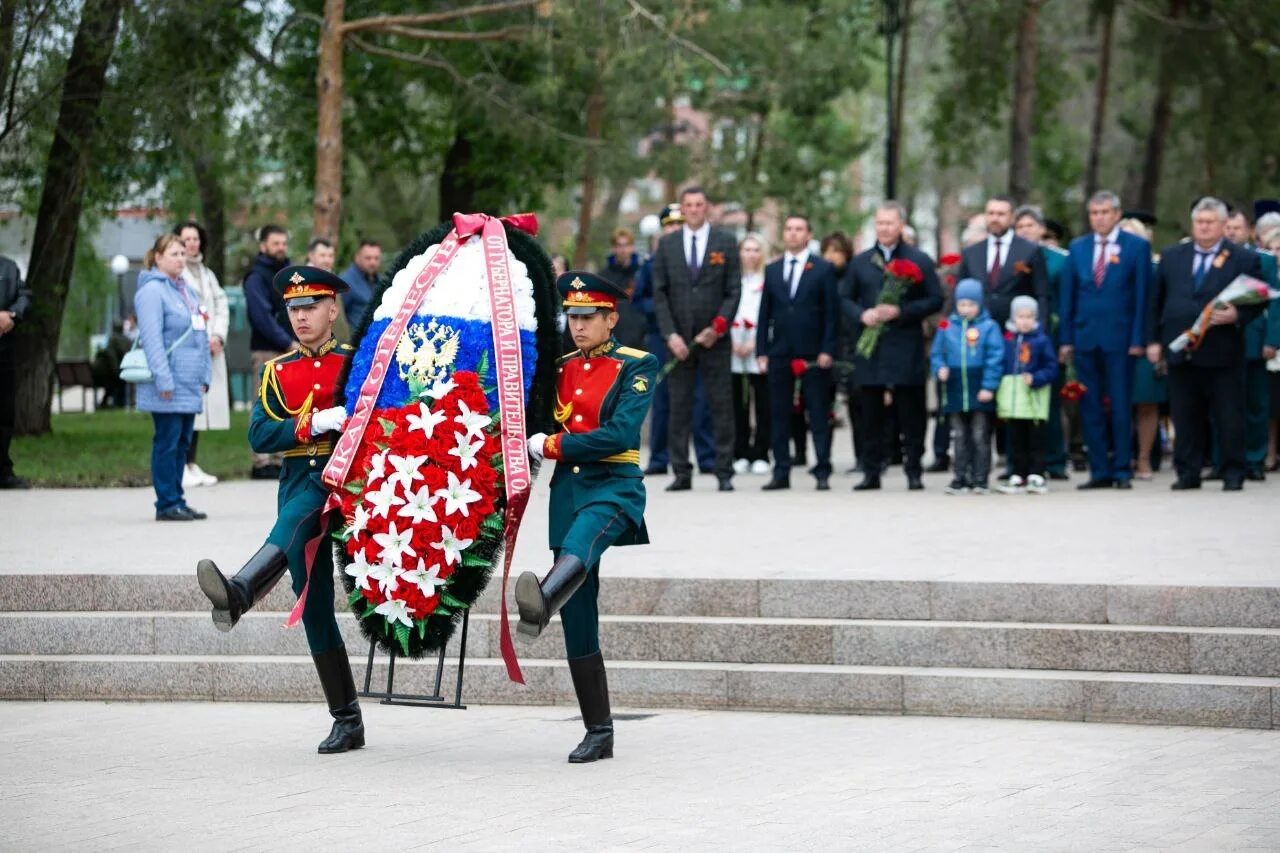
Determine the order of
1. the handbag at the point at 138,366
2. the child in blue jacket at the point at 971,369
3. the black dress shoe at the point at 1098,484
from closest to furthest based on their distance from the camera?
the handbag at the point at 138,366 → the child in blue jacket at the point at 971,369 → the black dress shoe at the point at 1098,484

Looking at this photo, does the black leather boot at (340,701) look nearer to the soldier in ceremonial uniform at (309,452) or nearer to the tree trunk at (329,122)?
the soldier in ceremonial uniform at (309,452)

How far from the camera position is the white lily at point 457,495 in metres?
8.54

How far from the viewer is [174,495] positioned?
14.1 meters

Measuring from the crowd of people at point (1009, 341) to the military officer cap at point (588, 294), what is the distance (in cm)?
717

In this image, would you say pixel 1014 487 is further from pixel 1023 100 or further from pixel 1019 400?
pixel 1023 100

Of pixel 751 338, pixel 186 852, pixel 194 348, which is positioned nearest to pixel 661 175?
pixel 751 338

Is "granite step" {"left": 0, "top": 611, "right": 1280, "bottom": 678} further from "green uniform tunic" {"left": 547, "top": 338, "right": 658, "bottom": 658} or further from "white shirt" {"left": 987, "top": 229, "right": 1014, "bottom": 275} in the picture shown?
"white shirt" {"left": 987, "top": 229, "right": 1014, "bottom": 275}

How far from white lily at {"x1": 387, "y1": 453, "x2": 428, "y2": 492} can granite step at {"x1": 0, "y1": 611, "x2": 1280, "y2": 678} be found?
198 cm

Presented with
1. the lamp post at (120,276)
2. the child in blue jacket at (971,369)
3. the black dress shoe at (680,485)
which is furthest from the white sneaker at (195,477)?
the lamp post at (120,276)

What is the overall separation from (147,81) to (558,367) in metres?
15.1

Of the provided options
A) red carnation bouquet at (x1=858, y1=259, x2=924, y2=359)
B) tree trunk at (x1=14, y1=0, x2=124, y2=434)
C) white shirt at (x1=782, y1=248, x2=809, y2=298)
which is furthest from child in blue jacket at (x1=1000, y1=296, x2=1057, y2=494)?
tree trunk at (x1=14, y1=0, x2=124, y2=434)

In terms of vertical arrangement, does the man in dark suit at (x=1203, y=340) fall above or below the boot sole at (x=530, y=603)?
above

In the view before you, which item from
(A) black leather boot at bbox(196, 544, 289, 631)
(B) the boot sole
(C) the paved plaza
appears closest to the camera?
(C) the paved plaza

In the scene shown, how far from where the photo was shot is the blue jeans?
46.2 ft
